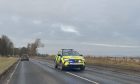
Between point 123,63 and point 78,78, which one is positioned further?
point 123,63

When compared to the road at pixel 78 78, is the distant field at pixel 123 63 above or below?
above

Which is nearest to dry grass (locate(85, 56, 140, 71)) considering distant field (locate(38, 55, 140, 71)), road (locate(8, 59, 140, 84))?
distant field (locate(38, 55, 140, 71))

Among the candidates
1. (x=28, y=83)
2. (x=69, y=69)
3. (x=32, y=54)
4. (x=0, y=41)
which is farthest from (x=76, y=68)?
(x=32, y=54)

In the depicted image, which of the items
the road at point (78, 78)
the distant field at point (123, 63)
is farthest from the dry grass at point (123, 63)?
the road at point (78, 78)

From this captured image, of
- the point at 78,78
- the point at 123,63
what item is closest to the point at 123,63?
the point at 123,63

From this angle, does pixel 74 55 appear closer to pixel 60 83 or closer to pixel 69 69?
pixel 69 69

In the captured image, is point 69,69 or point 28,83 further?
point 69,69

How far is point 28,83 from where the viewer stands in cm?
1903

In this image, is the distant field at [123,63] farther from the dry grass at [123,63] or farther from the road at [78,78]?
the road at [78,78]

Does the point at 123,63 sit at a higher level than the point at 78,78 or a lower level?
higher

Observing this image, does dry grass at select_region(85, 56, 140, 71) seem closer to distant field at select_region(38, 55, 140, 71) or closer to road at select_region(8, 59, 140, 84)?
distant field at select_region(38, 55, 140, 71)

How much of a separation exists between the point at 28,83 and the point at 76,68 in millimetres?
14303

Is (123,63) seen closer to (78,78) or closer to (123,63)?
(123,63)

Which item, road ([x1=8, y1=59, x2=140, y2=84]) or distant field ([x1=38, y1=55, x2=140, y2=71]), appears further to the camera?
distant field ([x1=38, y1=55, x2=140, y2=71])
